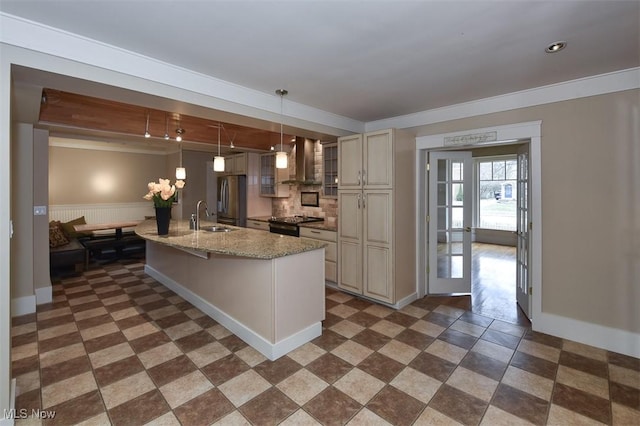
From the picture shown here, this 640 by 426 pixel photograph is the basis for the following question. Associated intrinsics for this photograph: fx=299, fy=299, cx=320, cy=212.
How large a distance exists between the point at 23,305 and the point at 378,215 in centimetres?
438

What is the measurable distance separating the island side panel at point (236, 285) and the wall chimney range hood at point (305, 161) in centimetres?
223

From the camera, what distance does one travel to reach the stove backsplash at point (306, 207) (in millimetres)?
5250

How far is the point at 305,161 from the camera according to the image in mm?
5215

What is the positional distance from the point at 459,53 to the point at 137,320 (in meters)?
4.13

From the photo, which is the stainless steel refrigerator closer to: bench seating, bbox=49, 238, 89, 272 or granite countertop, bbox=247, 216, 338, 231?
granite countertop, bbox=247, 216, 338, 231

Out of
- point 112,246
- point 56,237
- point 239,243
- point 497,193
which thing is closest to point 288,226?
point 239,243

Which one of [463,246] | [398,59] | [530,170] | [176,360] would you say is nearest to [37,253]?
[176,360]

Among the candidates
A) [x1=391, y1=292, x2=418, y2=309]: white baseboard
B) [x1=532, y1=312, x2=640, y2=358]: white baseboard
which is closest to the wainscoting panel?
[x1=391, y1=292, x2=418, y2=309]: white baseboard

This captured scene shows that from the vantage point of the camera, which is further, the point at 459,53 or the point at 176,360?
the point at 176,360

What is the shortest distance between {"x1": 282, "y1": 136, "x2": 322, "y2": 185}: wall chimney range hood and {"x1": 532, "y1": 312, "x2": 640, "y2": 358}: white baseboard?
3.62m

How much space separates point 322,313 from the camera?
3.10 meters

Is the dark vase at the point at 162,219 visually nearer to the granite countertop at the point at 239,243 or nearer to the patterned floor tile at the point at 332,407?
the granite countertop at the point at 239,243

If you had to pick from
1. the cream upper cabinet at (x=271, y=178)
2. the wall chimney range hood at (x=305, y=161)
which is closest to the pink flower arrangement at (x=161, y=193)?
the wall chimney range hood at (x=305, y=161)

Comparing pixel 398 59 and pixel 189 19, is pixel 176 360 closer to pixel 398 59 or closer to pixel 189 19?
pixel 189 19
